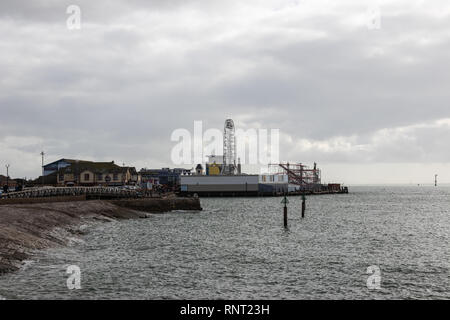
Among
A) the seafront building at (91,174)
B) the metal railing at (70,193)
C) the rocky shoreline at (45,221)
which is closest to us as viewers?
the rocky shoreline at (45,221)

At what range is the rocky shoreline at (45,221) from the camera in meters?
30.5

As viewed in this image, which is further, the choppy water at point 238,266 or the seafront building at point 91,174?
the seafront building at point 91,174

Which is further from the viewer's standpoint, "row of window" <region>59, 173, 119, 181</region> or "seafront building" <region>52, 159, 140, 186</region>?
"row of window" <region>59, 173, 119, 181</region>

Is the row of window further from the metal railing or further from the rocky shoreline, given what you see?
the rocky shoreline

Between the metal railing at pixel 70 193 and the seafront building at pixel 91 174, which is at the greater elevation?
the seafront building at pixel 91 174

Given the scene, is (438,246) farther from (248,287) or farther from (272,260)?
(248,287)

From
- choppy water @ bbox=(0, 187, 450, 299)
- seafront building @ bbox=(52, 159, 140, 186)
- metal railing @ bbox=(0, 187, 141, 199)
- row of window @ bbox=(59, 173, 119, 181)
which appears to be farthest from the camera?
row of window @ bbox=(59, 173, 119, 181)

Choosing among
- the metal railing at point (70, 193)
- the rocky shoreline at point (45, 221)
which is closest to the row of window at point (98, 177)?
the metal railing at point (70, 193)

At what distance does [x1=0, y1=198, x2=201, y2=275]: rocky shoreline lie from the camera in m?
30.5

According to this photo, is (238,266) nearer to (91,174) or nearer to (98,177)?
(91,174)

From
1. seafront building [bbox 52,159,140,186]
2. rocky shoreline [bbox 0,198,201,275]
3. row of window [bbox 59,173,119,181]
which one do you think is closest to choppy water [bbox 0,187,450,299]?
rocky shoreline [bbox 0,198,201,275]

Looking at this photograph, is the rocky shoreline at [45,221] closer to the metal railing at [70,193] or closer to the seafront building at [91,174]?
the metal railing at [70,193]

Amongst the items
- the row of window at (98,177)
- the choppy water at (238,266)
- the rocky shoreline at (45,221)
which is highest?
the row of window at (98,177)
